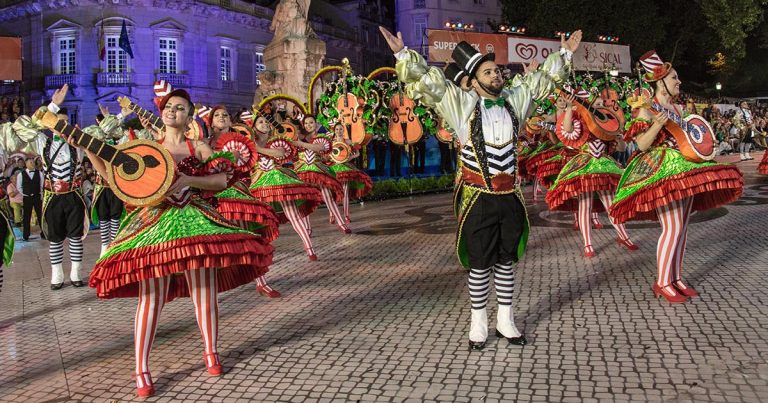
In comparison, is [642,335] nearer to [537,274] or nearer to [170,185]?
[537,274]

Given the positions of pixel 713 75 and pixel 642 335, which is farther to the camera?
pixel 713 75

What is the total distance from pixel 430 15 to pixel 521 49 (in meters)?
21.3

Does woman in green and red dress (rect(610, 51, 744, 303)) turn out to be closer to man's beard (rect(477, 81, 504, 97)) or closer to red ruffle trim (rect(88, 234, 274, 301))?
man's beard (rect(477, 81, 504, 97))

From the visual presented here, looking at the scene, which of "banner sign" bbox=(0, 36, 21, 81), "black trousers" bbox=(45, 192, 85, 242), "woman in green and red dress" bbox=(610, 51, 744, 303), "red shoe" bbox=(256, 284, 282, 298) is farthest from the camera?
"banner sign" bbox=(0, 36, 21, 81)

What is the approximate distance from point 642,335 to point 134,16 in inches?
1366

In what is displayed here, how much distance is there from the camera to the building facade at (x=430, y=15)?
50.8 m

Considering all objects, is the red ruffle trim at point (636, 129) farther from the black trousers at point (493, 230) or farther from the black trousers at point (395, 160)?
the black trousers at point (395, 160)

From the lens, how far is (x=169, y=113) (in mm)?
5062

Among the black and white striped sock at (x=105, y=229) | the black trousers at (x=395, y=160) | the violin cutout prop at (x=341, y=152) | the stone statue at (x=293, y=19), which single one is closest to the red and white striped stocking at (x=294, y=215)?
the black and white striped sock at (x=105, y=229)

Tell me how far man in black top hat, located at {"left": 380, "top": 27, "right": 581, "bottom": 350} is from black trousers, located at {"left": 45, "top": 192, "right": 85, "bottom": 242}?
493 cm

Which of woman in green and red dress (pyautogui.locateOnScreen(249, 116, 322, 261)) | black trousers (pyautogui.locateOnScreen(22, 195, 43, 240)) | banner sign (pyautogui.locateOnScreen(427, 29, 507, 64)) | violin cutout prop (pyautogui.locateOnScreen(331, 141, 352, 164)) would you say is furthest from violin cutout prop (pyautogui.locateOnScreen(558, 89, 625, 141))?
banner sign (pyautogui.locateOnScreen(427, 29, 507, 64))

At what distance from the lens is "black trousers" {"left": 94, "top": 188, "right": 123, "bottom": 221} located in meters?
9.25

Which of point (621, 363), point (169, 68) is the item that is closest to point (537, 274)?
point (621, 363)

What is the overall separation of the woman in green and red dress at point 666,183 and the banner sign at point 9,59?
23.4 metres
